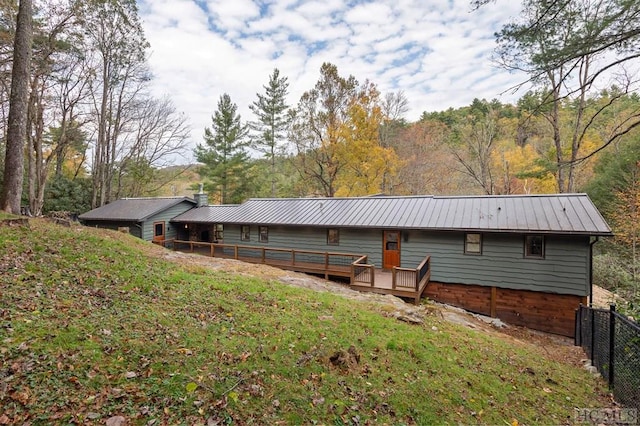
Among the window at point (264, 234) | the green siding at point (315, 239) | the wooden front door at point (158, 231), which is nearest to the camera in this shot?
the green siding at point (315, 239)

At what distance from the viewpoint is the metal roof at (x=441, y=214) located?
959cm

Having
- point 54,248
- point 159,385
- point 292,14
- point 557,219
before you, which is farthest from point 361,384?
point 292,14

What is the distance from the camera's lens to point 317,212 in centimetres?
1419

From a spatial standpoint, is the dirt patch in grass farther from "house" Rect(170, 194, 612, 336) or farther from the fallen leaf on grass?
the fallen leaf on grass

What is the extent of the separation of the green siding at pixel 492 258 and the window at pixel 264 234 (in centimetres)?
297

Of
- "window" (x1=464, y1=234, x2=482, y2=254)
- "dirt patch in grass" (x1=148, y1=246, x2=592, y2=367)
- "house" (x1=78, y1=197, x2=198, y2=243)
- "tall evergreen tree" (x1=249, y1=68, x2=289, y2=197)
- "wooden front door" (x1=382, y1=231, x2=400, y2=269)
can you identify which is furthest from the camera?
"tall evergreen tree" (x1=249, y1=68, x2=289, y2=197)

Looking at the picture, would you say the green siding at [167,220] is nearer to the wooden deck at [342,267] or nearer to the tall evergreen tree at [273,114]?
the wooden deck at [342,267]

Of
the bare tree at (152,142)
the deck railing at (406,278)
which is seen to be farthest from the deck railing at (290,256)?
the bare tree at (152,142)

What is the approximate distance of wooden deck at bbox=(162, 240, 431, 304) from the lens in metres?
9.70

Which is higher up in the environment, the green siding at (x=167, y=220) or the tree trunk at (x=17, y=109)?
the tree trunk at (x=17, y=109)

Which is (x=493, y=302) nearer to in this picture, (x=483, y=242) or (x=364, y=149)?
(x=483, y=242)

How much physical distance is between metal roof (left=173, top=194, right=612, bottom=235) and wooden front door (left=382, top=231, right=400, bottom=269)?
0.63 metres

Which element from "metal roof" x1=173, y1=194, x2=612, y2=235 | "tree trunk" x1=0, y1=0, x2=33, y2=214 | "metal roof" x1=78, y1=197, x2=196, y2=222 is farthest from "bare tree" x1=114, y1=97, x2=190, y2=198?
"tree trunk" x1=0, y1=0, x2=33, y2=214

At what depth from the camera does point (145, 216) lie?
52.7 feet
